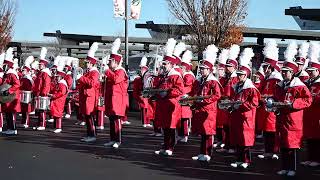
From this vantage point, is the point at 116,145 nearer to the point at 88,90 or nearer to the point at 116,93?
the point at 116,93

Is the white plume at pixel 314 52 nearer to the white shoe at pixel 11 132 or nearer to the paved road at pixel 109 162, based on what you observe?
the paved road at pixel 109 162

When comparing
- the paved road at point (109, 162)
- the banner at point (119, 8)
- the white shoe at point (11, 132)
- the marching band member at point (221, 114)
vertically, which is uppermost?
the banner at point (119, 8)

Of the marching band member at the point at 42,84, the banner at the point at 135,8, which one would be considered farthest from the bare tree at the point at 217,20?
the marching band member at the point at 42,84

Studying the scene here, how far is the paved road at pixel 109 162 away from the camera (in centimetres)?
844

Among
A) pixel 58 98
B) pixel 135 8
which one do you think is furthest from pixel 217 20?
pixel 58 98

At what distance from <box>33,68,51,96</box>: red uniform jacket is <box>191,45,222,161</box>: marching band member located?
5.76 meters

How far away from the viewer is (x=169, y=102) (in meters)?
10.4

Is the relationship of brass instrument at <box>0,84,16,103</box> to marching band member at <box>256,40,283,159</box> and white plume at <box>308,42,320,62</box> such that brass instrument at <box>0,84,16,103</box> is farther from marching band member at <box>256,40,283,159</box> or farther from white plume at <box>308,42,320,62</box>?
white plume at <box>308,42,320,62</box>

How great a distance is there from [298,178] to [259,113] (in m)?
2.38

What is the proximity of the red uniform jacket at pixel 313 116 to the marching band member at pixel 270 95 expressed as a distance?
674 millimetres

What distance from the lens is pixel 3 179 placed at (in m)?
7.95

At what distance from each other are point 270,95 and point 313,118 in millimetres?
956

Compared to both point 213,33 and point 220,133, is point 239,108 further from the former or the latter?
point 213,33

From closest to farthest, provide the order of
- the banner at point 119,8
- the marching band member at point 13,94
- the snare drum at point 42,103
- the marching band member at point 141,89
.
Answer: the marching band member at point 13,94
the snare drum at point 42,103
the marching band member at point 141,89
the banner at point 119,8
